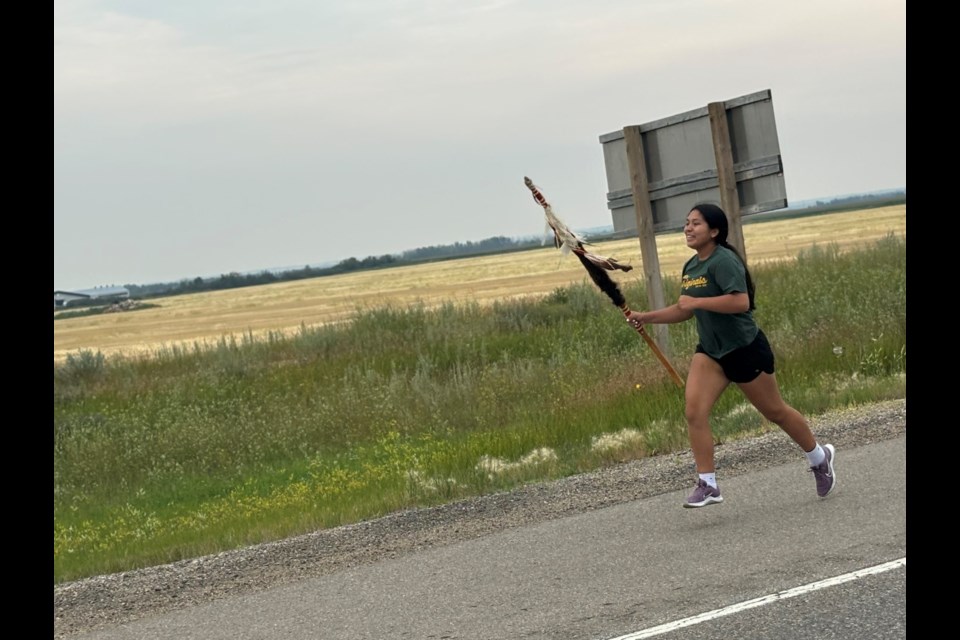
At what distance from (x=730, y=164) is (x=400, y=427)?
204 inches

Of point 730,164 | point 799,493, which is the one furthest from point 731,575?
point 730,164

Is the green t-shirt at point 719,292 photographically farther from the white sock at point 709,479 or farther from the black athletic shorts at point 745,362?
the white sock at point 709,479

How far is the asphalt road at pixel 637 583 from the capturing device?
556 cm

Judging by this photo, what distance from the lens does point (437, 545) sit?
24.9ft

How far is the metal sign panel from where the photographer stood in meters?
13.4

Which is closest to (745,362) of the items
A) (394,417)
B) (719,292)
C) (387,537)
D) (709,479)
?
(719,292)

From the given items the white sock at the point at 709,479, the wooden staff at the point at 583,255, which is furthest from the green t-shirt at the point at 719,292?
the white sock at the point at 709,479

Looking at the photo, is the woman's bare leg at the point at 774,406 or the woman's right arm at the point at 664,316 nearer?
the woman's right arm at the point at 664,316

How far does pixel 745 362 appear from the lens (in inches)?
290

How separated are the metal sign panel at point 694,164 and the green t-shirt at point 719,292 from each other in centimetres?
608

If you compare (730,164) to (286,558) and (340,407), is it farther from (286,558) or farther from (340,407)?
(286,558)

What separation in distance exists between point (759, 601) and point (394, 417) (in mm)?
10286

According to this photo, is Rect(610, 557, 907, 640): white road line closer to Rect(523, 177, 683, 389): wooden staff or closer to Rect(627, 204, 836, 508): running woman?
Rect(627, 204, 836, 508): running woman
